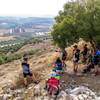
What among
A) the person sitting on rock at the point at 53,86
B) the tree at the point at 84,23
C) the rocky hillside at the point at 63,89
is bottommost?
the rocky hillside at the point at 63,89

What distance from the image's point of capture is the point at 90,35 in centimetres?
2480

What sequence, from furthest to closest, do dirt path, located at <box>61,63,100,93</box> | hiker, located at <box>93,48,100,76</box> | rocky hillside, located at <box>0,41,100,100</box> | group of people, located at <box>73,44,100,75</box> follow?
group of people, located at <box>73,44,100,75</box>, hiker, located at <box>93,48,100,76</box>, dirt path, located at <box>61,63,100,93</box>, rocky hillside, located at <box>0,41,100,100</box>

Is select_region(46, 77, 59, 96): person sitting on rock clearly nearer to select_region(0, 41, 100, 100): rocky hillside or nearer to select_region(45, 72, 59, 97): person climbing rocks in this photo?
select_region(45, 72, 59, 97): person climbing rocks

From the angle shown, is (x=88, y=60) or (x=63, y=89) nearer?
(x=63, y=89)

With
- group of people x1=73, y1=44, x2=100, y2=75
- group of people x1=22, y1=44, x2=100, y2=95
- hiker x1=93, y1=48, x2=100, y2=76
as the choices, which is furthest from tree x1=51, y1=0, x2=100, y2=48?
hiker x1=93, y1=48, x2=100, y2=76

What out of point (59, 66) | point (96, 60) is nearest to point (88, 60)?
point (96, 60)

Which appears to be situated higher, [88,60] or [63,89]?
[88,60]

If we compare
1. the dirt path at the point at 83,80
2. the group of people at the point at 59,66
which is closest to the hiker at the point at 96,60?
the group of people at the point at 59,66

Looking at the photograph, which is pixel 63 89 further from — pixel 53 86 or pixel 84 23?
pixel 84 23

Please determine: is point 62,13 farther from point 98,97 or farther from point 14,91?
point 98,97

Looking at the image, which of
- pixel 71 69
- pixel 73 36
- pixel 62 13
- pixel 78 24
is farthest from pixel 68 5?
pixel 71 69

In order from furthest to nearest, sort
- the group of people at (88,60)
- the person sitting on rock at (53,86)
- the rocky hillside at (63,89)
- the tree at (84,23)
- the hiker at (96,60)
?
the tree at (84,23), the group of people at (88,60), the hiker at (96,60), the rocky hillside at (63,89), the person sitting on rock at (53,86)

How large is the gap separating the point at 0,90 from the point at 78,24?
7.95 metres

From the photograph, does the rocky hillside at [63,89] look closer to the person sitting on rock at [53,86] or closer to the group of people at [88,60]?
the person sitting on rock at [53,86]
